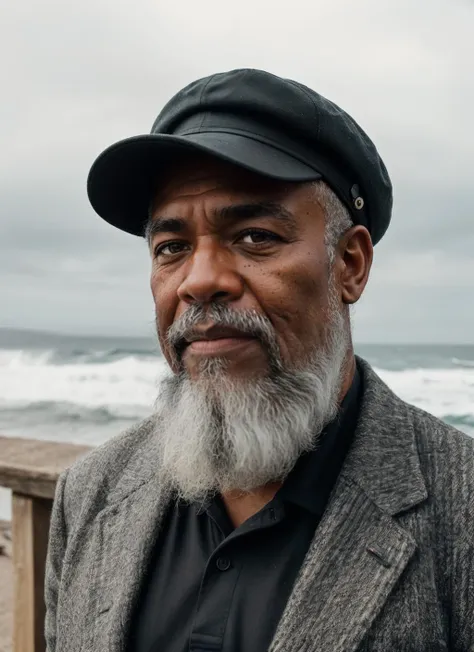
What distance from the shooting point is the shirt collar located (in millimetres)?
1518

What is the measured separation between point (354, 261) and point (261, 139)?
47cm

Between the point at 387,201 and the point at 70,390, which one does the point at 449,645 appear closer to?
the point at 387,201

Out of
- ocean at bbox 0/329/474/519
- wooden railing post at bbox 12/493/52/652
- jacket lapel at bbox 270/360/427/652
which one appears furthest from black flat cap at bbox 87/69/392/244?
ocean at bbox 0/329/474/519

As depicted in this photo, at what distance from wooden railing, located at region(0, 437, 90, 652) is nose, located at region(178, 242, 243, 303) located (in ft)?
3.04

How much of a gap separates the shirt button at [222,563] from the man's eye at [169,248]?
858 mm

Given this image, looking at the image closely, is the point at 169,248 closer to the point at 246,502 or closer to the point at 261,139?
the point at 261,139

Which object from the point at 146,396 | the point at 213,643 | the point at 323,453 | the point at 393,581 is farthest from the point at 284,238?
the point at 146,396

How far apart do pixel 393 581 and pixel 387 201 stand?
113cm

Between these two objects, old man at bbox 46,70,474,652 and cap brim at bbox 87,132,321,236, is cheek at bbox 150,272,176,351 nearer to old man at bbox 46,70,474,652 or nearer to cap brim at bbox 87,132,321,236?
old man at bbox 46,70,474,652

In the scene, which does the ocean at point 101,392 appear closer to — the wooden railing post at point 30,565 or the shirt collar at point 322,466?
the wooden railing post at point 30,565

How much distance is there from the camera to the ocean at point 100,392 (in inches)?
552

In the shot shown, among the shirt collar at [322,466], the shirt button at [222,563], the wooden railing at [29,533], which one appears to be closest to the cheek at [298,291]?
the shirt collar at [322,466]

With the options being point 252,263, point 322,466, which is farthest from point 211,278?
point 322,466

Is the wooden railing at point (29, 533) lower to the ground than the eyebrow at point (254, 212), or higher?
lower
